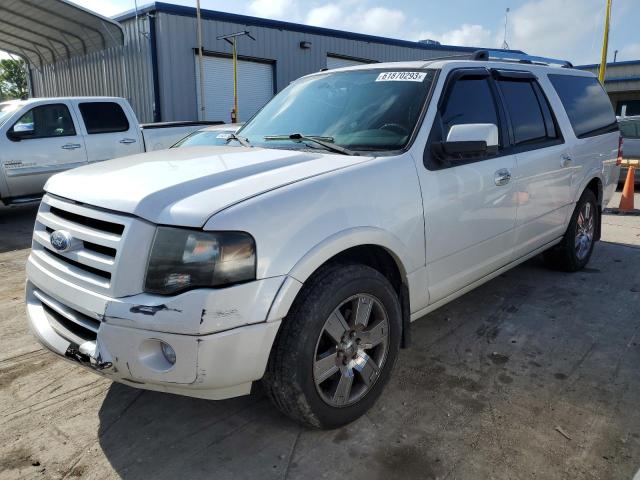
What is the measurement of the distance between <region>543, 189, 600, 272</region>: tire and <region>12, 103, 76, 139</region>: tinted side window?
7.60m

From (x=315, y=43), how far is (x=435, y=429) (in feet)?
56.9

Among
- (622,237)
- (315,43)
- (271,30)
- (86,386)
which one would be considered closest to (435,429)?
(86,386)

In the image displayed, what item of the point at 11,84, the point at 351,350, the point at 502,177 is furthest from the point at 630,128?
the point at 11,84

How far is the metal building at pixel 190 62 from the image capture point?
1435 centimetres

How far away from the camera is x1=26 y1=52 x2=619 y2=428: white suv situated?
2123 mm

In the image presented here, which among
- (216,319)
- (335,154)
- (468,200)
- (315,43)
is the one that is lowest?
(216,319)

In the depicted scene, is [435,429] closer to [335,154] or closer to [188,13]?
[335,154]

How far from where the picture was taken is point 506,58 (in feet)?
15.3

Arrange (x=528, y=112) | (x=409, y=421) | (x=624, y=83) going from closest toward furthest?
(x=409, y=421)
(x=528, y=112)
(x=624, y=83)

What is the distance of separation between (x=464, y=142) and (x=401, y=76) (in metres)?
0.73

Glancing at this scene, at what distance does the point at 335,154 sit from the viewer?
290 centimetres

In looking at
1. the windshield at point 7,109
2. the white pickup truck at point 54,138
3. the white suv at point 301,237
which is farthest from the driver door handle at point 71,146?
the white suv at point 301,237

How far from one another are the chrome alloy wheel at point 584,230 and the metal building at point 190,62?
12.1 metres

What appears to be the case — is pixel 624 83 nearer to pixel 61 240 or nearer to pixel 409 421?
pixel 409 421
